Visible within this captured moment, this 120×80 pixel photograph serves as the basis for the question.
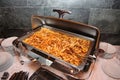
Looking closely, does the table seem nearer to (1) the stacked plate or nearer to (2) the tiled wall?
(1) the stacked plate

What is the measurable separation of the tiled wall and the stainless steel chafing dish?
0.73ft

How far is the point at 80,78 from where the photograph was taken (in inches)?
26.0

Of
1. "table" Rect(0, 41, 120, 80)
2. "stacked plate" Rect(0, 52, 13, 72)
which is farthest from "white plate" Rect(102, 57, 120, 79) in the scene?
"stacked plate" Rect(0, 52, 13, 72)

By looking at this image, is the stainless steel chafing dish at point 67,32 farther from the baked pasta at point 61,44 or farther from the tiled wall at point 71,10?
the tiled wall at point 71,10

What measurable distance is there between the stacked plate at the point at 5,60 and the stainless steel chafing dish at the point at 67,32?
0.40 feet

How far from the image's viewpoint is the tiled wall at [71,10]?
1.08 meters

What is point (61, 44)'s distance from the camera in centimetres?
79

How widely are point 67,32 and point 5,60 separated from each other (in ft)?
1.37

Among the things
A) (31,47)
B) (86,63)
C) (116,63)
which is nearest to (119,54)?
(116,63)

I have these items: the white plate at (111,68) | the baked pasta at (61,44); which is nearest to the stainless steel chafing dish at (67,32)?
the baked pasta at (61,44)

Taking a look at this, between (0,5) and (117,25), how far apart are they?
3.30 feet

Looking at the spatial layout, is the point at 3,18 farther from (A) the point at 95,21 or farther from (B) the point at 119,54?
(B) the point at 119,54

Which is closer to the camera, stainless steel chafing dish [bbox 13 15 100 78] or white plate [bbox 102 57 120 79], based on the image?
stainless steel chafing dish [bbox 13 15 100 78]

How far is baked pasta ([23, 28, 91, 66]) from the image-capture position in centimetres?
69
